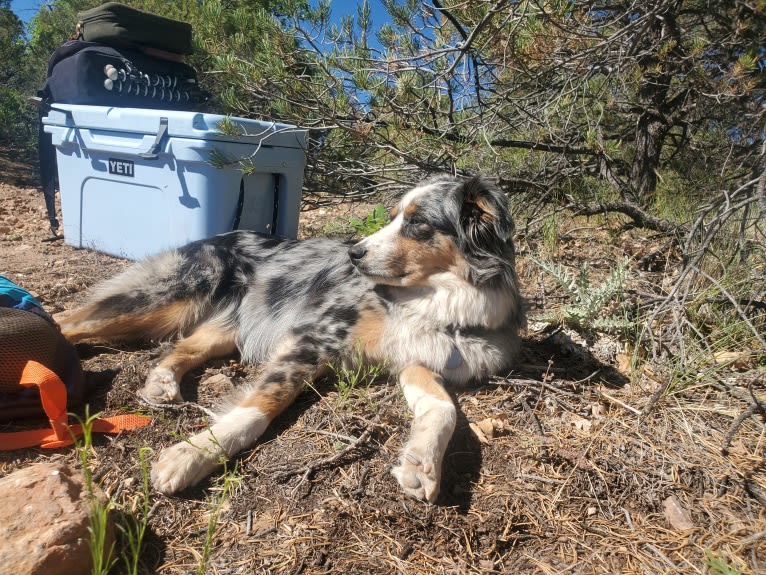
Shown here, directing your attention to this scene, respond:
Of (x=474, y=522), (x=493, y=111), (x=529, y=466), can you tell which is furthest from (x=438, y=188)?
(x=474, y=522)

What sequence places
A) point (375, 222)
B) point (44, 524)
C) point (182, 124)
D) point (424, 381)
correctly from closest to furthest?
point (44, 524), point (424, 381), point (182, 124), point (375, 222)

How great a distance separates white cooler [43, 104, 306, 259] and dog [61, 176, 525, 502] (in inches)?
23.5

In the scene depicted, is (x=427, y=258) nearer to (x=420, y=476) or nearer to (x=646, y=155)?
(x=420, y=476)

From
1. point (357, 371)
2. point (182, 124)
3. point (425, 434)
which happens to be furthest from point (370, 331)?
point (182, 124)

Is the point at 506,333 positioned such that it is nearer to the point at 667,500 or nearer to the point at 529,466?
the point at 529,466

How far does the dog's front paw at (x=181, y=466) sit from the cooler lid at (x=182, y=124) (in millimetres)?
2443

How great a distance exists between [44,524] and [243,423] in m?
0.89

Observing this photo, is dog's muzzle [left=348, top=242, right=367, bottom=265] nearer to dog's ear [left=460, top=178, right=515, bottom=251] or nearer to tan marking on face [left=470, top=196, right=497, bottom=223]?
dog's ear [left=460, top=178, right=515, bottom=251]

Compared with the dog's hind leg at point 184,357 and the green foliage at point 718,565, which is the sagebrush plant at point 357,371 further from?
the green foliage at point 718,565

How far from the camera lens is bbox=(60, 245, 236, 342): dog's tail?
322cm

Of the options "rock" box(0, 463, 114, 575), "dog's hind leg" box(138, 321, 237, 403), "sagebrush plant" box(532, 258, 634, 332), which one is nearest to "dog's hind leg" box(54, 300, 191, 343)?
"dog's hind leg" box(138, 321, 237, 403)

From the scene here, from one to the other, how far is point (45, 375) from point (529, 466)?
2029 millimetres

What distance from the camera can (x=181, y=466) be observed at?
1997 millimetres

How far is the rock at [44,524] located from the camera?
1408 millimetres
